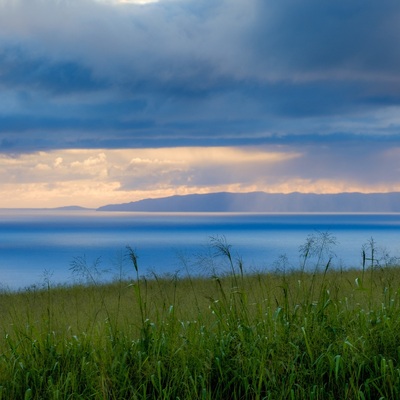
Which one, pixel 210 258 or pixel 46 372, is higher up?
pixel 210 258

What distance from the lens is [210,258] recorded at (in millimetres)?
8125

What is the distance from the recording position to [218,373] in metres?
6.77

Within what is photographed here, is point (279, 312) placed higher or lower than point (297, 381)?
higher

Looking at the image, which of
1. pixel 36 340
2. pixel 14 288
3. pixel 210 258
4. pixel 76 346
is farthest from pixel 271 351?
pixel 14 288

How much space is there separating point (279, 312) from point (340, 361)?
3.44 feet

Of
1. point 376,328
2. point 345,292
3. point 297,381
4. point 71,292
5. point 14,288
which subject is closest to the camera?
point 297,381

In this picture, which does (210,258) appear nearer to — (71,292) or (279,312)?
(279,312)

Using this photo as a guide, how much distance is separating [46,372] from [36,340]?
0.54 metres

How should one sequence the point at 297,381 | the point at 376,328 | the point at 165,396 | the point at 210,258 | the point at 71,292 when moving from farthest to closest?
the point at 71,292, the point at 210,258, the point at 376,328, the point at 297,381, the point at 165,396

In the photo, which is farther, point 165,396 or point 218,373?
point 218,373

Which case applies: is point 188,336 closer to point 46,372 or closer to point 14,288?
point 46,372

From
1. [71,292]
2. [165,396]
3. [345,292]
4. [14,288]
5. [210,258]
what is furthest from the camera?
[14,288]

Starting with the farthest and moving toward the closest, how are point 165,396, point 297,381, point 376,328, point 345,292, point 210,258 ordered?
point 345,292
point 210,258
point 376,328
point 297,381
point 165,396

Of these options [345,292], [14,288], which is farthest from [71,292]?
[345,292]
